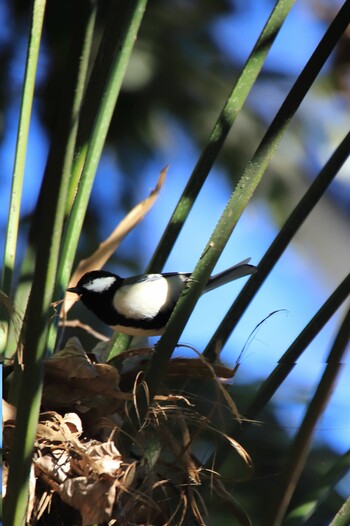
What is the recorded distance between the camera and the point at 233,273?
153cm

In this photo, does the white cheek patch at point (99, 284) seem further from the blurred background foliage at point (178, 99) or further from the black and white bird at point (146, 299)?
the blurred background foliage at point (178, 99)

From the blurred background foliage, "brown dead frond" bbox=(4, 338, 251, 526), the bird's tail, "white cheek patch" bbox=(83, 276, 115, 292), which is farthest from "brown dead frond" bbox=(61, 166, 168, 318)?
the blurred background foliage

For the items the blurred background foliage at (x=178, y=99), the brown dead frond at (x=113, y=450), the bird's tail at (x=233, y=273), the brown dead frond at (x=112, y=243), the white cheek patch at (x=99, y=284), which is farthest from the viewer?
the blurred background foliage at (x=178, y=99)

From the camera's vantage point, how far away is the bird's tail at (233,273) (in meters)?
1.47

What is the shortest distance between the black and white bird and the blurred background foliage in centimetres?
182

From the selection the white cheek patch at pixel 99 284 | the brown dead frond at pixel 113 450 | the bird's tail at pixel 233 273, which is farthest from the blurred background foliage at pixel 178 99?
the brown dead frond at pixel 113 450

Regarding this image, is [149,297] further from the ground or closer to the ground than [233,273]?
closer to the ground

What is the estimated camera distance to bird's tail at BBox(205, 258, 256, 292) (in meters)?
1.47

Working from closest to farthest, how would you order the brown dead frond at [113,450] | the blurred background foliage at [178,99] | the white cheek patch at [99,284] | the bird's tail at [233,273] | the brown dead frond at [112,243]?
the brown dead frond at [113,450] → the bird's tail at [233,273] → the brown dead frond at [112,243] → the white cheek patch at [99,284] → the blurred background foliage at [178,99]

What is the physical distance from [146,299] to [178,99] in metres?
2.67

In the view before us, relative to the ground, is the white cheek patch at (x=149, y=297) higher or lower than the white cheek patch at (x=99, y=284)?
higher

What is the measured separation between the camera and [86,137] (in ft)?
4.56

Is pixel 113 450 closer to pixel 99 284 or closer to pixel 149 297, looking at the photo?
pixel 149 297

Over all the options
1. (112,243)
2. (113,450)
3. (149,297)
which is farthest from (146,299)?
(113,450)
